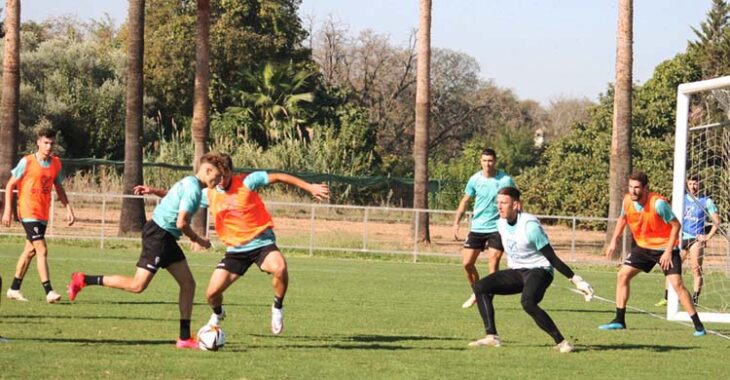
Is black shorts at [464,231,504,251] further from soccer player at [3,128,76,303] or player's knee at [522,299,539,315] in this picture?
soccer player at [3,128,76,303]

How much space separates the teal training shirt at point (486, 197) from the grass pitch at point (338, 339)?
4.16ft

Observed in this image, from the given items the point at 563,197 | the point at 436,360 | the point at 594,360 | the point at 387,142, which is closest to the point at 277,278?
the point at 436,360

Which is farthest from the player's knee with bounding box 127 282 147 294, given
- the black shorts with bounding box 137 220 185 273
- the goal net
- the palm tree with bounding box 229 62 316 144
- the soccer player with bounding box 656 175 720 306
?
the palm tree with bounding box 229 62 316 144

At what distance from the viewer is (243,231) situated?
12.9 meters

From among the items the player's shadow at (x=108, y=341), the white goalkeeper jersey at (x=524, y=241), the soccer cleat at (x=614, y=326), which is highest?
the white goalkeeper jersey at (x=524, y=241)

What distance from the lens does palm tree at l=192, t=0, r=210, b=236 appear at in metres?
34.7

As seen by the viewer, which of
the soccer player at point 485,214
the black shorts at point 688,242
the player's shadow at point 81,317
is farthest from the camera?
the black shorts at point 688,242

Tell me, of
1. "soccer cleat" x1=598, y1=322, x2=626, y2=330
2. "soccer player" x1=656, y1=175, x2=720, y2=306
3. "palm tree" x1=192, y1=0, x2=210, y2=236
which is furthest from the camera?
"palm tree" x1=192, y1=0, x2=210, y2=236

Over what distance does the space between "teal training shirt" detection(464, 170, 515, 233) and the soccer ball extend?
656 centimetres

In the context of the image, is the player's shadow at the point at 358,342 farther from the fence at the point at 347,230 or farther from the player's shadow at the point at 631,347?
the fence at the point at 347,230

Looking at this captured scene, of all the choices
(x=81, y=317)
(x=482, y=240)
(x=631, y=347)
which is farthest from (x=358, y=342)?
(x=482, y=240)

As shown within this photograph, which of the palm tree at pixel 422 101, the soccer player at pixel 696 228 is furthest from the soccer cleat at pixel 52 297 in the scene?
the palm tree at pixel 422 101

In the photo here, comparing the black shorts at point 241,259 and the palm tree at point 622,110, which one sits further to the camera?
the palm tree at point 622,110

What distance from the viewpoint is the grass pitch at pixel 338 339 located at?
11.3m
